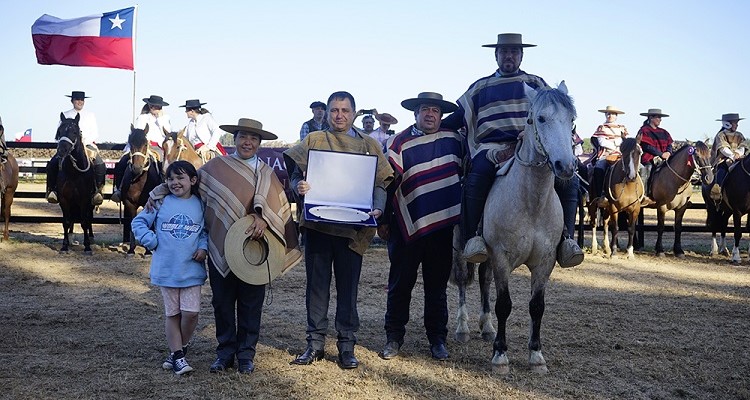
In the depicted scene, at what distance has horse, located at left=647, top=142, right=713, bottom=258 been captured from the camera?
545 inches

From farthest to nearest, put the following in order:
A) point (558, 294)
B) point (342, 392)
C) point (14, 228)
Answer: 1. point (14, 228)
2. point (558, 294)
3. point (342, 392)

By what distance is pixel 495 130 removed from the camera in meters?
6.34

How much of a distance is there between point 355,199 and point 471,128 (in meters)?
1.44

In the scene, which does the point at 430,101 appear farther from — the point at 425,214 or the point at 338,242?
the point at 338,242

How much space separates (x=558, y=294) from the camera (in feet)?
32.2

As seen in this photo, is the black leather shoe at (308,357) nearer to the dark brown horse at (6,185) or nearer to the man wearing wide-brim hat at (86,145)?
the man wearing wide-brim hat at (86,145)

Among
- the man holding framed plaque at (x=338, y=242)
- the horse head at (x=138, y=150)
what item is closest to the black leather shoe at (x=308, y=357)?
the man holding framed plaque at (x=338, y=242)

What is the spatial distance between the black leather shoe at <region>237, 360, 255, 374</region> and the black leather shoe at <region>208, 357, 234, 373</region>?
0.09 m

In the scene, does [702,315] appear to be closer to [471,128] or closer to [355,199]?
[471,128]

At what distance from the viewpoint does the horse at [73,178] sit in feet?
A: 42.9

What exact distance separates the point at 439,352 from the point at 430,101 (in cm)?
214

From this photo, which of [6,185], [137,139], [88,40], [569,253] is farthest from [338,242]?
[88,40]

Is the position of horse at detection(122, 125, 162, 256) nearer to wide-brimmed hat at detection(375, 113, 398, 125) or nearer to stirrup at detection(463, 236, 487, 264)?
wide-brimmed hat at detection(375, 113, 398, 125)

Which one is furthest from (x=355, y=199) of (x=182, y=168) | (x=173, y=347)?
(x=173, y=347)
